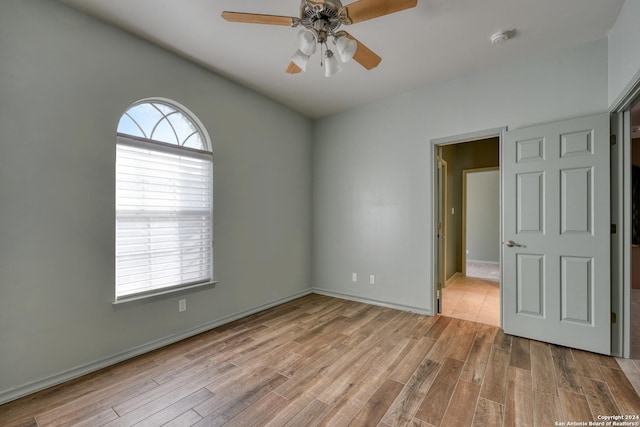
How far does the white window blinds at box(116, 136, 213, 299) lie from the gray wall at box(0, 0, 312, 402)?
11 centimetres

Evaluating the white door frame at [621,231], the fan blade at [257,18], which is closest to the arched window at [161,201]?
the fan blade at [257,18]

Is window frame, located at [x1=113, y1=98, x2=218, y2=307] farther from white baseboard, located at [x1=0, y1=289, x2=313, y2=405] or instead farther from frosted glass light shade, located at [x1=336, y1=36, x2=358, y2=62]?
frosted glass light shade, located at [x1=336, y1=36, x2=358, y2=62]

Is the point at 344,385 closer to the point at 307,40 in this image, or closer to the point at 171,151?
the point at 307,40

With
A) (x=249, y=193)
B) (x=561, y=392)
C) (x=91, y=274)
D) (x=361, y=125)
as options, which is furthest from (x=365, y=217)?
(x=91, y=274)

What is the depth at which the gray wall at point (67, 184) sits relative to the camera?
1.88 m

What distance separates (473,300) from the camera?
4.05 m

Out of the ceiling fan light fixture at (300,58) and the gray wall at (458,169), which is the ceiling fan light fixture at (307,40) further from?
the gray wall at (458,169)

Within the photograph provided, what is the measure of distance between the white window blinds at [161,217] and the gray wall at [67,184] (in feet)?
0.36

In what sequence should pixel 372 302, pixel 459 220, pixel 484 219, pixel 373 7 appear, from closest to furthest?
pixel 373 7
pixel 372 302
pixel 459 220
pixel 484 219

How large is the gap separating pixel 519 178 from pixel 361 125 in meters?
2.12

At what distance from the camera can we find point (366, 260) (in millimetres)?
4000

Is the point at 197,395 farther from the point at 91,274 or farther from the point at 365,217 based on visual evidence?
the point at 365,217

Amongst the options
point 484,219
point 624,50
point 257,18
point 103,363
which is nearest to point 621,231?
point 624,50

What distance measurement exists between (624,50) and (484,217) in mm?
5848
